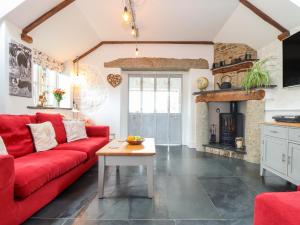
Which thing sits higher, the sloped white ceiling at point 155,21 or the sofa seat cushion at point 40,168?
the sloped white ceiling at point 155,21

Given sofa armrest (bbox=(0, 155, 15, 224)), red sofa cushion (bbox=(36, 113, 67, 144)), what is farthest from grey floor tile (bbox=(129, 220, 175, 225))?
red sofa cushion (bbox=(36, 113, 67, 144))

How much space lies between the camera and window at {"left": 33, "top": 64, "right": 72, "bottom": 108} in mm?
4297

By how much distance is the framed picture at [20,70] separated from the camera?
3.13m

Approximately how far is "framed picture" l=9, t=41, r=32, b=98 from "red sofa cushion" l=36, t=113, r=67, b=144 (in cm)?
53

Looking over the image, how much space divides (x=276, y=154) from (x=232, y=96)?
74.0 inches

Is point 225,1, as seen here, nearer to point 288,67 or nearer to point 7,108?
point 288,67

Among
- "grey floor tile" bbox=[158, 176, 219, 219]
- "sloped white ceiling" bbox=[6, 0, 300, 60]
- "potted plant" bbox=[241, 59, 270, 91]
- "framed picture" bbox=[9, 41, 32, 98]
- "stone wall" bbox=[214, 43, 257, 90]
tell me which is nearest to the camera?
"grey floor tile" bbox=[158, 176, 219, 219]

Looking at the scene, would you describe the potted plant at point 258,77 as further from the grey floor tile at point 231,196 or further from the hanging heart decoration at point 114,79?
the hanging heart decoration at point 114,79

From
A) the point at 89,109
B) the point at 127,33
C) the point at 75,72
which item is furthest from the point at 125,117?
the point at 127,33

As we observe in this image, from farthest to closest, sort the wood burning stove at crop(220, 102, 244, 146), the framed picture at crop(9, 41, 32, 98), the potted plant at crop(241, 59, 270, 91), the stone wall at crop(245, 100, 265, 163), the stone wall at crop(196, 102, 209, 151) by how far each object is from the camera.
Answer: the stone wall at crop(196, 102, 209, 151) < the wood burning stove at crop(220, 102, 244, 146) < the stone wall at crop(245, 100, 265, 163) < the potted plant at crop(241, 59, 270, 91) < the framed picture at crop(9, 41, 32, 98)

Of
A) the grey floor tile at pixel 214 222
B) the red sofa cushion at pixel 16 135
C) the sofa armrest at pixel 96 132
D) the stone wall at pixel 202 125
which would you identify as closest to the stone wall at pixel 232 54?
the stone wall at pixel 202 125

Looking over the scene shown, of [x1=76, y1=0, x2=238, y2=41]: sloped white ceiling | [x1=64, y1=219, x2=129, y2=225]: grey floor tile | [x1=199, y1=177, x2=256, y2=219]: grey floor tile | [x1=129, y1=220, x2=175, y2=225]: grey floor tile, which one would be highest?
[x1=76, y1=0, x2=238, y2=41]: sloped white ceiling

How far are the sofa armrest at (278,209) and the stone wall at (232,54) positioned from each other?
162 inches

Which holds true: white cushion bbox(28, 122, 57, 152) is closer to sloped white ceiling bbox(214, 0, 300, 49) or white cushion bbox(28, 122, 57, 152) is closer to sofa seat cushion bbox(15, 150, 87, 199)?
sofa seat cushion bbox(15, 150, 87, 199)
